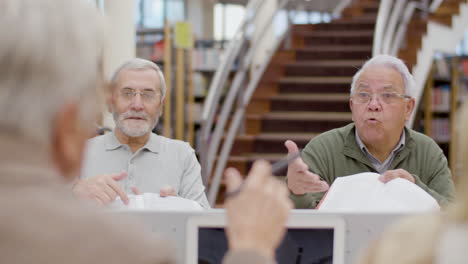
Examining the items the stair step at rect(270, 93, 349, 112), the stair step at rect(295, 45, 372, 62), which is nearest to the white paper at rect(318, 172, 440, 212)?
the stair step at rect(270, 93, 349, 112)

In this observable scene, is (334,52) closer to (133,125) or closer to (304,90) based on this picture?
(304,90)

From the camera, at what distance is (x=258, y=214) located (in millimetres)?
973

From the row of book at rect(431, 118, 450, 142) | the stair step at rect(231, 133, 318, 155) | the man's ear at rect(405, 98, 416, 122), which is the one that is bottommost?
the row of book at rect(431, 118, 450, 142)

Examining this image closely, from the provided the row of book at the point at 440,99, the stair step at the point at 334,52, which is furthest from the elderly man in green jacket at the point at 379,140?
the row of book at the point at 440,99

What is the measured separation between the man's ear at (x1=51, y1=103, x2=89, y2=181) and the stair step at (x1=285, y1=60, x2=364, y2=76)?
6631 millimetres

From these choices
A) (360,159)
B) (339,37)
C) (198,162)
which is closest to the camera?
(360,159)

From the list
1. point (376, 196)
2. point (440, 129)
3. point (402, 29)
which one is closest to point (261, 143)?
point (402, 29)

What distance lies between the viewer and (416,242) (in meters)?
0.88

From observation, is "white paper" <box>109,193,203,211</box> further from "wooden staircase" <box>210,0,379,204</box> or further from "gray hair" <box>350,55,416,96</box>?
"wooden staircase" <box>210,0,379,204</box>

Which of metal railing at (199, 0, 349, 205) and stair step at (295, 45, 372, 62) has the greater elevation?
stair step at (295, 45, 372, 62)

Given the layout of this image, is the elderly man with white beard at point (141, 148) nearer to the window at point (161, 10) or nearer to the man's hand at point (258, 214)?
the man's hand at point (258, 214)

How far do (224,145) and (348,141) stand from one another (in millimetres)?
3921

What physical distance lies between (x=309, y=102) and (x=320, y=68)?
568 mm

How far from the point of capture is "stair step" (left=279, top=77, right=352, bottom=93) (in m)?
7.21
